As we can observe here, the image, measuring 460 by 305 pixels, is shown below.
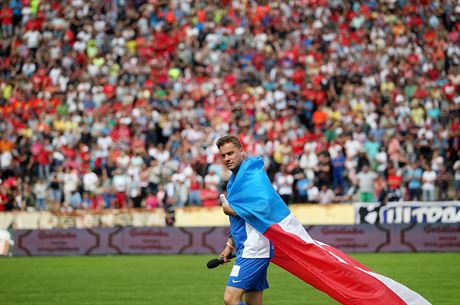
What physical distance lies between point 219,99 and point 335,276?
20.8 meters

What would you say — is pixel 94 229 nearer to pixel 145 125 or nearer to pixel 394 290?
pixel 145 125

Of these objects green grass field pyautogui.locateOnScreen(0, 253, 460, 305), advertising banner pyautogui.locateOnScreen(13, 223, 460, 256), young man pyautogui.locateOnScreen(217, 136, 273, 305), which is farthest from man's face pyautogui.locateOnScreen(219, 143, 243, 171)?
advertising banner pyautogui.locateOnScreen(13, 223, 460, 256)

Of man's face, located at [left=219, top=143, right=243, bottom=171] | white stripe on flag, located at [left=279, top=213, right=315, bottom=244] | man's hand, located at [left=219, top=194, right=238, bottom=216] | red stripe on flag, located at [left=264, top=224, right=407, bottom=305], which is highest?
man's face, located at [left=219, top=143, right=243, bottom=171]

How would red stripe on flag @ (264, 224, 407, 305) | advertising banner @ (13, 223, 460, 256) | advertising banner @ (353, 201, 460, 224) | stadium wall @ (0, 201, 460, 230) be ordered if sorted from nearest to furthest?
1. red stripe on flag @ (264, 224, 407, 305)
2. advertising banner @ (13, 223, 460, 256)
3. advertising banner @ (353, 201, 460, 224)
4. stadium wall @ (0, 201, 460, 230)

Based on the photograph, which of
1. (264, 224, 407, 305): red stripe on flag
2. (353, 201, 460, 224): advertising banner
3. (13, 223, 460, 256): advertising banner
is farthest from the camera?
(353, 201, 460, 224): advertising banner

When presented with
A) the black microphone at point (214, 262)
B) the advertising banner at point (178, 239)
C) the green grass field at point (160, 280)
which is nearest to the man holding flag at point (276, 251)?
the black microphone at point (214, 262)

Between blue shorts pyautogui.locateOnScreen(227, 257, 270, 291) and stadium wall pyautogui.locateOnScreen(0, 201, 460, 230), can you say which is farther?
stadium wall pyautogui.locateOnScreen(0, 201, 460, 230)

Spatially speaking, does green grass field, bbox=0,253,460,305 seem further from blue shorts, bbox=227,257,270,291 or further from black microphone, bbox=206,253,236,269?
blue shorts, bbox=227,257,270,291

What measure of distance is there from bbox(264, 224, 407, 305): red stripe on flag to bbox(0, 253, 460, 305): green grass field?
480 centimetres

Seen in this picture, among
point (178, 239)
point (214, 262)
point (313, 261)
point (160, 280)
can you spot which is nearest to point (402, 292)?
point (313, 261)

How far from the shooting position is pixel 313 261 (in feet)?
33.6

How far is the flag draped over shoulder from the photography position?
32.8 ft

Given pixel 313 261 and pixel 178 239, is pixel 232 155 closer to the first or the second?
pixel 313 261

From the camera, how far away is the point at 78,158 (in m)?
29.5
